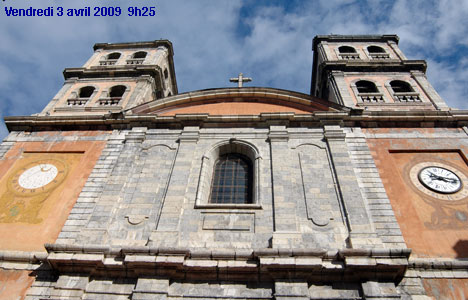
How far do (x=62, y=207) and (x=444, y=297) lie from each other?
9472 millimetres

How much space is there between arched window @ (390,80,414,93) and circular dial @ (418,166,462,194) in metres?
6.03

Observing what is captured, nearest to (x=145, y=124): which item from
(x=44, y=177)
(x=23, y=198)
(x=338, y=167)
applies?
(x=44, y=177)

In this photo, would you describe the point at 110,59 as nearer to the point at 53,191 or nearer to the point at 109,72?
the point at 109,72

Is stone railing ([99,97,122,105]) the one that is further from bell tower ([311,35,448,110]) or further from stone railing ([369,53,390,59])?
stone railing ([369,53,390,59])

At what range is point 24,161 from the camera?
11102mm

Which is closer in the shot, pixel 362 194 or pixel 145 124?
pixel 362 194

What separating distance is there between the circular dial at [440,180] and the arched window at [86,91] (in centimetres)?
1397

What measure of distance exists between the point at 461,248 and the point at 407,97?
7.66 m

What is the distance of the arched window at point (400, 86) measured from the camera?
594 inches

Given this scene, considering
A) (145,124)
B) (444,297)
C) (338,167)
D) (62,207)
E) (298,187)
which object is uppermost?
(145,124)

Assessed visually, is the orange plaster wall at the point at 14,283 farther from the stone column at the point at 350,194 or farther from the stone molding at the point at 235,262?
the stone column at the point at 350,194

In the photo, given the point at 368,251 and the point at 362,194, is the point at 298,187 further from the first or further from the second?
the point at 368,251

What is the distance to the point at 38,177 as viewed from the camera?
34.5 ft

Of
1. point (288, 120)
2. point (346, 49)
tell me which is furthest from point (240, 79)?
point (346, 49)
